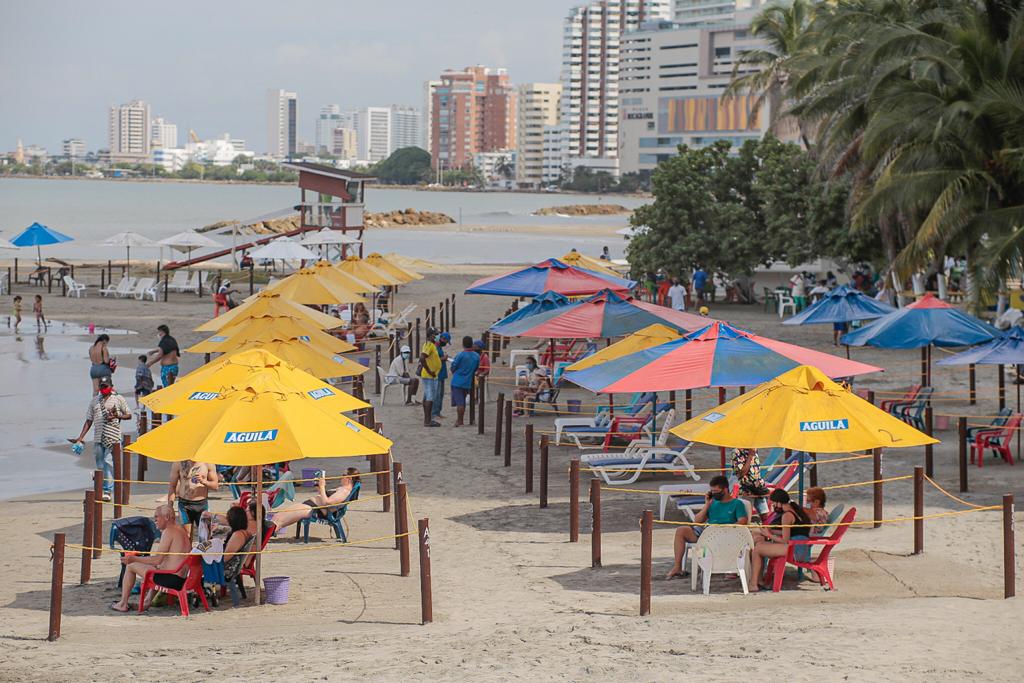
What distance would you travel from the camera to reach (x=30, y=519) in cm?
1468

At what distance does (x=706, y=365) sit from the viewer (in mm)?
14844

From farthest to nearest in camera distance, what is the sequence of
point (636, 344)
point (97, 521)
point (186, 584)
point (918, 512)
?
point (636, 344), point (918, 512), point (97, 521), point (186, 584)

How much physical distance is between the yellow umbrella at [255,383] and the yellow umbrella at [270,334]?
5104 mm

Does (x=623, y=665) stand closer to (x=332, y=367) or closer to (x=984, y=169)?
(x=332, y=367)

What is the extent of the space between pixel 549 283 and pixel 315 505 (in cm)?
1272

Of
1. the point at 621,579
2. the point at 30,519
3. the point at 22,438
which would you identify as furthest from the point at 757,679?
the point at 22,438

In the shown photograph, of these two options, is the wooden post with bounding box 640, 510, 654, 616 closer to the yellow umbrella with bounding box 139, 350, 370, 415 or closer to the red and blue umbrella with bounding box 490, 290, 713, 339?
the yellow umbrella with bounding box 139, 350, 370, 415

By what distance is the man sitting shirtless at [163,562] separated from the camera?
11.1m

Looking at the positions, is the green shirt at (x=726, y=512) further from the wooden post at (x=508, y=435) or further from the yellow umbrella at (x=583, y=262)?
the yellow umbrella at (x=583, y=262)

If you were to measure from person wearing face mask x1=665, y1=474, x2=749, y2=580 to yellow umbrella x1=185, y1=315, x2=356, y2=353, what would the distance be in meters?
7.63

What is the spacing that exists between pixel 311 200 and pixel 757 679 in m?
47.9

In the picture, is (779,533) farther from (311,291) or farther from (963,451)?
(311,291)

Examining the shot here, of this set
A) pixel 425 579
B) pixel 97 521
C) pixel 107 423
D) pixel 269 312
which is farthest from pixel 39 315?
pixel 425 579

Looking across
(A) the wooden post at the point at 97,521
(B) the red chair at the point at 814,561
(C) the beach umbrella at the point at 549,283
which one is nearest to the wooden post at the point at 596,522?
(B) the red chair at the point at 814,561
